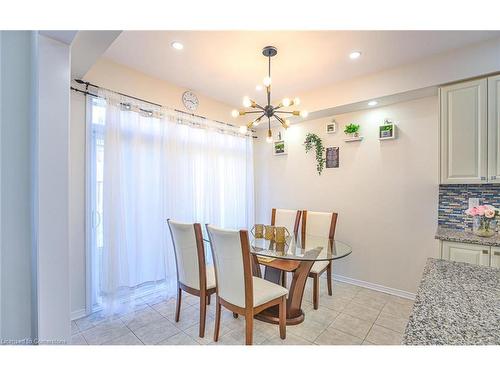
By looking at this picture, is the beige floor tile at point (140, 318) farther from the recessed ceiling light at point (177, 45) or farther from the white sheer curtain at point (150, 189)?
the recessed ceiling light at point (177, 45)

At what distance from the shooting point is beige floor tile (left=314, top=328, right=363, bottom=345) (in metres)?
1.94

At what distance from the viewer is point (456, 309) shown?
30.1 inches

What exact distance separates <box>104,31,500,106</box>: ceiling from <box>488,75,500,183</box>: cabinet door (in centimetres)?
48

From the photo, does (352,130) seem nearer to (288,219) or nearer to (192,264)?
(288,219)

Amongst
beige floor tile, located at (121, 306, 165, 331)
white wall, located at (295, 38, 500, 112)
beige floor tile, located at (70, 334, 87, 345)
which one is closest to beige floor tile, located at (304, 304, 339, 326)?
beige floor tile, located at (121, 306, 165, 331)

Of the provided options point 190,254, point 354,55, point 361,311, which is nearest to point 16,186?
point 190,254

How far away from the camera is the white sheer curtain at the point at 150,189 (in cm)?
237

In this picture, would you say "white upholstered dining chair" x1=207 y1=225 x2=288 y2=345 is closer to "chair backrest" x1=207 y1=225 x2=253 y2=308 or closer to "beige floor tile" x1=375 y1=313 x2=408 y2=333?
"chair backrest" x1=207 y1=225 x2=253 y2=308

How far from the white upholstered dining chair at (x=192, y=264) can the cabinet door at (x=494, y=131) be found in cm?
269

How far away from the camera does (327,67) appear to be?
2.58 metres

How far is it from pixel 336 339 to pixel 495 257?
1.50 meters

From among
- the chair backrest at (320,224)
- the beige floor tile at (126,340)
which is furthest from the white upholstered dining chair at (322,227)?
the beige floor tile at (126,340)
